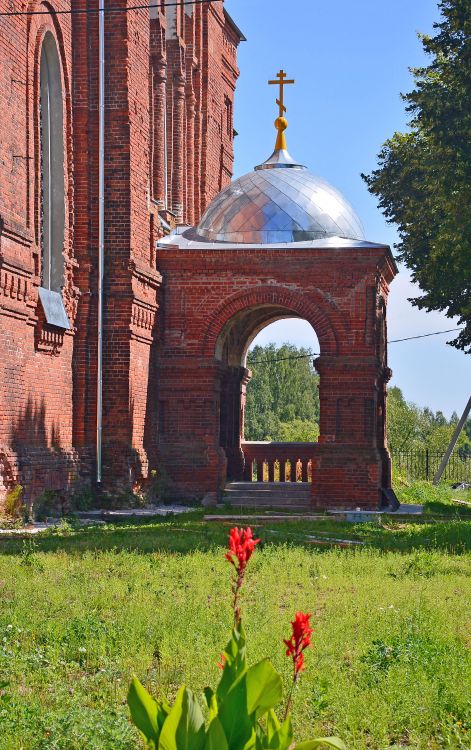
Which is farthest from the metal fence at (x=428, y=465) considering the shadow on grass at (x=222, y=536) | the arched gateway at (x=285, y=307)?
the shadow on grass at (x=222, y=536)

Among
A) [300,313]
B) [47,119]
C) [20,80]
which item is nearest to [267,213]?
[300,313]

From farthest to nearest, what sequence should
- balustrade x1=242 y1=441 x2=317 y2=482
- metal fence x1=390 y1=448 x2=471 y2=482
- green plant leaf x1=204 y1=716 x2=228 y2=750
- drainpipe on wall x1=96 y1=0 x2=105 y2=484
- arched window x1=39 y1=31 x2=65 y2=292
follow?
metal fence x1=390 y1=448 x2=471 y2=482 < balustrade x1=242 y1=441 x2=317 y2=482 < drainpipe on wall x1=96 y1=0 x2=105 y2=484 < arched window x1=39 y1=31 x2=65 y2=292 < green plant leaf x1=204 y1=716 x2=228 y2=750

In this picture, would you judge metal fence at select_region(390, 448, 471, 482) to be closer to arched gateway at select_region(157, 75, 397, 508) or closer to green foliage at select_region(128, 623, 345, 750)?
arched gateway at select_region(157, 75, 397, 508)

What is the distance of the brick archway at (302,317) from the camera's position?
20859 millimetres

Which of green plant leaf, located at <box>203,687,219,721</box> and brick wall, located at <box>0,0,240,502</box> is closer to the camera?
green plant leaf, located at <box>203,687,219,721</box>

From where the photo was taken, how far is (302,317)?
21.5 m

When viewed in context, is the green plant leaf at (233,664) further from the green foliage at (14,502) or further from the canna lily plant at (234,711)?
the green foliage at (14,502)

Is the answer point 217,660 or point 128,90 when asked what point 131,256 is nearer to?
point 128,90

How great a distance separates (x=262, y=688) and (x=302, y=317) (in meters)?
17.4

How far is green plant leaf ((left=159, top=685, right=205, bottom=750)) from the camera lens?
13.4ft

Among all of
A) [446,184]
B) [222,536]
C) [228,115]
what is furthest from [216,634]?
[228,115]

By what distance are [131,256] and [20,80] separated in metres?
3.97

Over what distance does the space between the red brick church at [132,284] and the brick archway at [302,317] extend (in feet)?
0.08

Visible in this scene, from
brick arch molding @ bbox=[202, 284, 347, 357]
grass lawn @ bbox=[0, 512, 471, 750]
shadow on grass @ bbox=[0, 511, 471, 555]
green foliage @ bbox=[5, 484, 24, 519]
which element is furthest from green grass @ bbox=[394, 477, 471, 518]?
grass lawn @ bbox=[0, 512, 471, 750]
